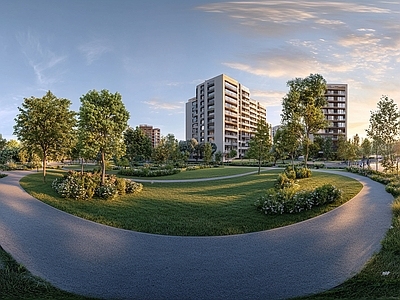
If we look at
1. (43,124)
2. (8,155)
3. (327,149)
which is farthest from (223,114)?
(43,124)

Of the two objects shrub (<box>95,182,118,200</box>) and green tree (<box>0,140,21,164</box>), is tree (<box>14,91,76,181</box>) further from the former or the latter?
green tree (<box>0,140,21,164</box>)

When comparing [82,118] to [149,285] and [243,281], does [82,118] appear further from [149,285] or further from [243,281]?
[243,281]

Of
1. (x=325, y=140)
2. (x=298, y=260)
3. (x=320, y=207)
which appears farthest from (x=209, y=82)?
(x=298, y=260)

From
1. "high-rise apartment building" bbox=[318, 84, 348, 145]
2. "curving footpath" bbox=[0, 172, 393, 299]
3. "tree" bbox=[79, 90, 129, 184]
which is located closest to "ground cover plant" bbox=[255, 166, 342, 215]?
"curving footpath" bbox=[0, 172, 393, 299]

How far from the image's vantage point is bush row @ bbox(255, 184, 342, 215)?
11.3 m

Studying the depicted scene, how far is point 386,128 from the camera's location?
75.6ft

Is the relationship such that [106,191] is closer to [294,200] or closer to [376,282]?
[294,200]

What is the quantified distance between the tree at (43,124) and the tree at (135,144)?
61.0 ft

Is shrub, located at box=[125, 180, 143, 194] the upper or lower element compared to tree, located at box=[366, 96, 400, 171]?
lower

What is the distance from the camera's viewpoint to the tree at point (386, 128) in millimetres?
22594

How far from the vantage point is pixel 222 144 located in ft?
250

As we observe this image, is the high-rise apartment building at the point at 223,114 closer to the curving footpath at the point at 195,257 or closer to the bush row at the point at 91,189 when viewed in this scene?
the bush row at the point at 91,189

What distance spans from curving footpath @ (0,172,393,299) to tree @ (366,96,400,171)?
593 inches

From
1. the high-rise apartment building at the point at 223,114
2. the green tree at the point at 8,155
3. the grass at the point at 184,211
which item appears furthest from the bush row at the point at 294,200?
the high-rise apartment building at the point at 223,114
